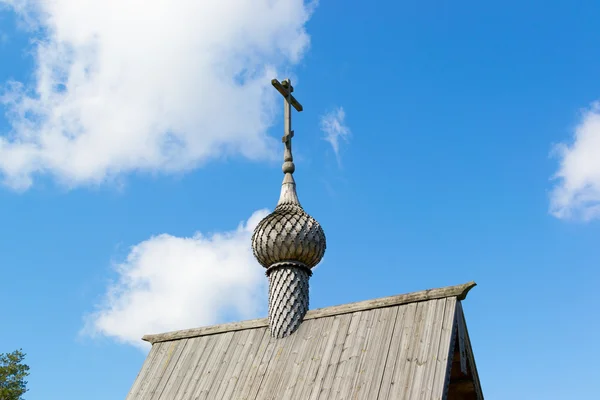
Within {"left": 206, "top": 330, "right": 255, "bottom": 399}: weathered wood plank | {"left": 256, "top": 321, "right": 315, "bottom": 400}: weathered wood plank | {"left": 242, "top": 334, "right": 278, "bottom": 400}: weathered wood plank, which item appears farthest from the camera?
{"left": 206, "top": 330, "right": 255, "bottom": 399}: weathered wood plank

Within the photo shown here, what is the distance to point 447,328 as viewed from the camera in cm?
A: 906

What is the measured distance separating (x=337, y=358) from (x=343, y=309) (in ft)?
3.27

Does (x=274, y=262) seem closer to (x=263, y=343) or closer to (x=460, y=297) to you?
(x=263, y=343)

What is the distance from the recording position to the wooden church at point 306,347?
898 centimetres

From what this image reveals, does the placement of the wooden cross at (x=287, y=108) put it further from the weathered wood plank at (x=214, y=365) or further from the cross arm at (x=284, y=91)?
the weathered wood plank at (x=214, y=365)

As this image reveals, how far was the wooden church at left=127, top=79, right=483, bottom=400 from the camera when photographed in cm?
898

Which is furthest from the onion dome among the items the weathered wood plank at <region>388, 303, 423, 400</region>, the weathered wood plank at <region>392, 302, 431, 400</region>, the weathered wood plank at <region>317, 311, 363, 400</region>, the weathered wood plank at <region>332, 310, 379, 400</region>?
the weathered wood plank at <region>392, 302, 431, 400</region>

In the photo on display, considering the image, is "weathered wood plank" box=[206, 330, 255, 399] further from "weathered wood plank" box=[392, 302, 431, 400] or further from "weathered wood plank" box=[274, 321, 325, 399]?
"weathered wood plank" box=[392, 302, 431, 400]

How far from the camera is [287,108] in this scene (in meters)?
13.0

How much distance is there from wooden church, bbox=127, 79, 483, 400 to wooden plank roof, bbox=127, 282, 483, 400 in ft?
0.05

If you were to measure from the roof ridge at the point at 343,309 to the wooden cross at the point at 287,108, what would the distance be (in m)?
3.09

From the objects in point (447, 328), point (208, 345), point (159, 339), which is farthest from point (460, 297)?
point (159, 339)

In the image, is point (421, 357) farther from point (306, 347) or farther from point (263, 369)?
point (263, 369)

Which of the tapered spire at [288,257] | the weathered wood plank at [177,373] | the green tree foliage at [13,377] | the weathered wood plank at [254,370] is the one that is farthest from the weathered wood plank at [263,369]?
the green tree foliage at [13,377]
